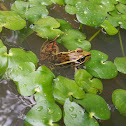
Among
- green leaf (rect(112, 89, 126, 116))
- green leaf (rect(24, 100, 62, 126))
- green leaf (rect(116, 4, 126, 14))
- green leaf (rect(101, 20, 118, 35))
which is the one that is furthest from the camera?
green leaf (rect(116, 4, 126, 14))

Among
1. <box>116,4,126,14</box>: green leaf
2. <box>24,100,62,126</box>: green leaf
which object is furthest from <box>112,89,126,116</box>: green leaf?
<box>116,4,126,14</box>: green leaf

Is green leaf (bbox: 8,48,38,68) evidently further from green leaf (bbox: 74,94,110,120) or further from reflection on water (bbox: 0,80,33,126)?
green leaf (bbox: 74,94,110,120)

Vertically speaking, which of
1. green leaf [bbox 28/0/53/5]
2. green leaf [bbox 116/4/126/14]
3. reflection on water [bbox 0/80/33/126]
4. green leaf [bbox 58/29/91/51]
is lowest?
reflection on water [bbox 0/80/33/126]

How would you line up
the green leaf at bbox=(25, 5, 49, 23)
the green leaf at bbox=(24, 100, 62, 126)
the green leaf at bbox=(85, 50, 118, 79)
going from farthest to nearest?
the green leaf at bbox=(25, 5, 49, 23) → the green leaf at bbox=(85, 50, 118, 79) → the green leaf at bbox=(24, 100, 62, 126)

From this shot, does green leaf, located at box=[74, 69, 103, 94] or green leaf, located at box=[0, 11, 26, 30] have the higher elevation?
green leaf, located at box=[0, 11, 26, 30]

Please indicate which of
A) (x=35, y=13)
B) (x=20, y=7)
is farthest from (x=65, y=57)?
(x=20, y=7)
